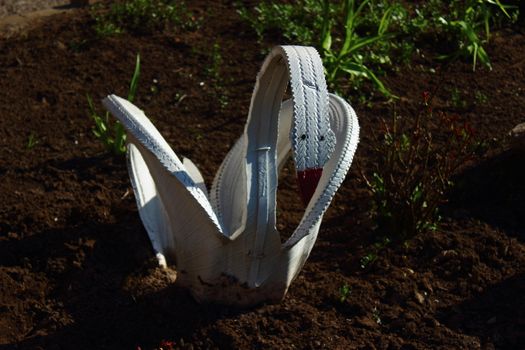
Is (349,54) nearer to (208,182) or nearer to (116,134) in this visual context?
(208,182)

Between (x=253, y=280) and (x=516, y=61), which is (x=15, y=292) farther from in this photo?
(x=516, y=61)

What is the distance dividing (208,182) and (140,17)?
1.60m

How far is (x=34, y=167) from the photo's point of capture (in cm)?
478

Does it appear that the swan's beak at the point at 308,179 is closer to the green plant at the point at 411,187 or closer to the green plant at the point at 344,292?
the green plant at the point at 344,292

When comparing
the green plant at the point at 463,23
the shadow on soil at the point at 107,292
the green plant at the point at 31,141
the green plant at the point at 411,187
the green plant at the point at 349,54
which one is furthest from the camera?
the green plant at the point at 463,23

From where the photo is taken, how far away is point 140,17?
19.3 ft

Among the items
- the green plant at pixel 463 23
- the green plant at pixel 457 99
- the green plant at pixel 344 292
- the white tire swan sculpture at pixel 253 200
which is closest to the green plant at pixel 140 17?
the green plant at pixel 463 23

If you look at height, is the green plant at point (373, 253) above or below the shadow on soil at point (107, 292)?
above

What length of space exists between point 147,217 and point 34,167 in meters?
0.86

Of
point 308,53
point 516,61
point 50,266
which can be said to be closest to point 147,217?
point 50,266

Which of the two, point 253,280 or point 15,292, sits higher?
point 253,280

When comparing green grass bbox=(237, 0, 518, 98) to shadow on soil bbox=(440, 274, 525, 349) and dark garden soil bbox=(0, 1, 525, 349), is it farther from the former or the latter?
shadow on soil bbox=(440, 274, 525, 349)

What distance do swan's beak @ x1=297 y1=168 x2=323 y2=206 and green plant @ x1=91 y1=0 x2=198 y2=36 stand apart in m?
2.83

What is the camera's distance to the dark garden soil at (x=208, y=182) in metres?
3.83
